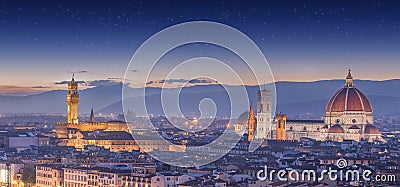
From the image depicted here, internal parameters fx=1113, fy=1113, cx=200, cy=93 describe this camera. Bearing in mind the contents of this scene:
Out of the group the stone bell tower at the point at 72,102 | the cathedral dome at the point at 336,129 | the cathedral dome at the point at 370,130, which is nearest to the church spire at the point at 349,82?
the cathedral dome at the point at 336,129

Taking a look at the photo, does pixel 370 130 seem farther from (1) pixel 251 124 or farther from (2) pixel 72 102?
(2) pixel 72 102

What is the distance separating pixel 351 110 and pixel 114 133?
11924 millimetres

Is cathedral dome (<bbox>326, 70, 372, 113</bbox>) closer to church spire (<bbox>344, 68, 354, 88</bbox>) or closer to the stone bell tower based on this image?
church spire (<bbox>344, 68, 354, 88</bbox>)

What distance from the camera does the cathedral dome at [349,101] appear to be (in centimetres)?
5031

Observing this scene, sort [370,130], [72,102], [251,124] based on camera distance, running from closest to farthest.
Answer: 1. [251,124]
2. [370,130]
3. [72,102]

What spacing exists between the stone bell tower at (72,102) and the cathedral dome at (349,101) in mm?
11544

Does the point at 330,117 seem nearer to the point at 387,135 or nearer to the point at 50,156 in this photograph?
the point at 387,135

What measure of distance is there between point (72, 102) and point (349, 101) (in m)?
12.5

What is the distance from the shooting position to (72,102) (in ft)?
163

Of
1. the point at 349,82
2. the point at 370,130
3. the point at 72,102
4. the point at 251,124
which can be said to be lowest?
the point at 370,130

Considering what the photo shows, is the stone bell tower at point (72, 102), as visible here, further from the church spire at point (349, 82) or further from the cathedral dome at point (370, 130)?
the cathedral dome at point (370, 130)

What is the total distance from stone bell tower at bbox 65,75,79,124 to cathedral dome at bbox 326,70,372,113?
1154 cm

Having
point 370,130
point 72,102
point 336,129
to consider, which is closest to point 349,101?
point 336,129

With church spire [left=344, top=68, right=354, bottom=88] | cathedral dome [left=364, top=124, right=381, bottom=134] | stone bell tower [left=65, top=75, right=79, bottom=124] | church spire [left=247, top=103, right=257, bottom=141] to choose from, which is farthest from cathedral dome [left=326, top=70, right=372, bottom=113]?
stone bell tower [left=65, top=75, right=79, bottom=124]
